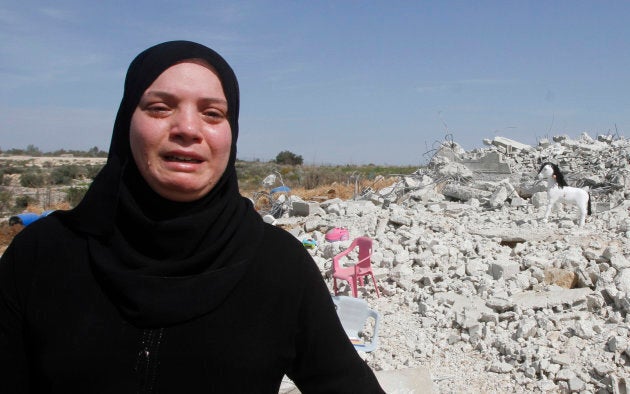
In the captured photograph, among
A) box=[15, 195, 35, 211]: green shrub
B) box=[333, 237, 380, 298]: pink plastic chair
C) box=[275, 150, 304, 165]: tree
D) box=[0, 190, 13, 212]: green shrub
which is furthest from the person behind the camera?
box=[275, 150, 304, 165]: tree

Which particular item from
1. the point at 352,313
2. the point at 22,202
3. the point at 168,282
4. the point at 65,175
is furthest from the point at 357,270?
the point at 65,175

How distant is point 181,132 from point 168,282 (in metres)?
0.33

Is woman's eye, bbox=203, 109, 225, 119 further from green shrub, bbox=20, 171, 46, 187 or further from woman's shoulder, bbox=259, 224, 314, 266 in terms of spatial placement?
green shrub, bbox=20, 171, 46, 187

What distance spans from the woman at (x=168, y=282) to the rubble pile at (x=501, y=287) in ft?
11.1

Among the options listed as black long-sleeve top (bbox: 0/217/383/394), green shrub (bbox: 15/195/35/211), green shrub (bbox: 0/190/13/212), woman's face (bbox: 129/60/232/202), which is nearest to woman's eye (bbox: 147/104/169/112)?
woman's face (bbox: 129/60/232/202)

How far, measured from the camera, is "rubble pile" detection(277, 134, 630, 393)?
4285 mm

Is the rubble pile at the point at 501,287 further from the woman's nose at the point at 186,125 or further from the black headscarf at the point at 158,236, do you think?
the woman's nose at the point at 186,125

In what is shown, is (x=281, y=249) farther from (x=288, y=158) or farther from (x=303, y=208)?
(x=288, y=158)

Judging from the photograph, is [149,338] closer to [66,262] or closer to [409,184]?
[66,262]

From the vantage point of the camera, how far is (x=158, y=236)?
119cm

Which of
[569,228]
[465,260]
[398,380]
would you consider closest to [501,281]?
[465,260]

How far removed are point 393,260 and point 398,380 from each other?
374cm

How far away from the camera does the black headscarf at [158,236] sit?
1161mm

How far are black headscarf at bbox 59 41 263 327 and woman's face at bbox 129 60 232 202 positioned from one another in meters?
0.03
